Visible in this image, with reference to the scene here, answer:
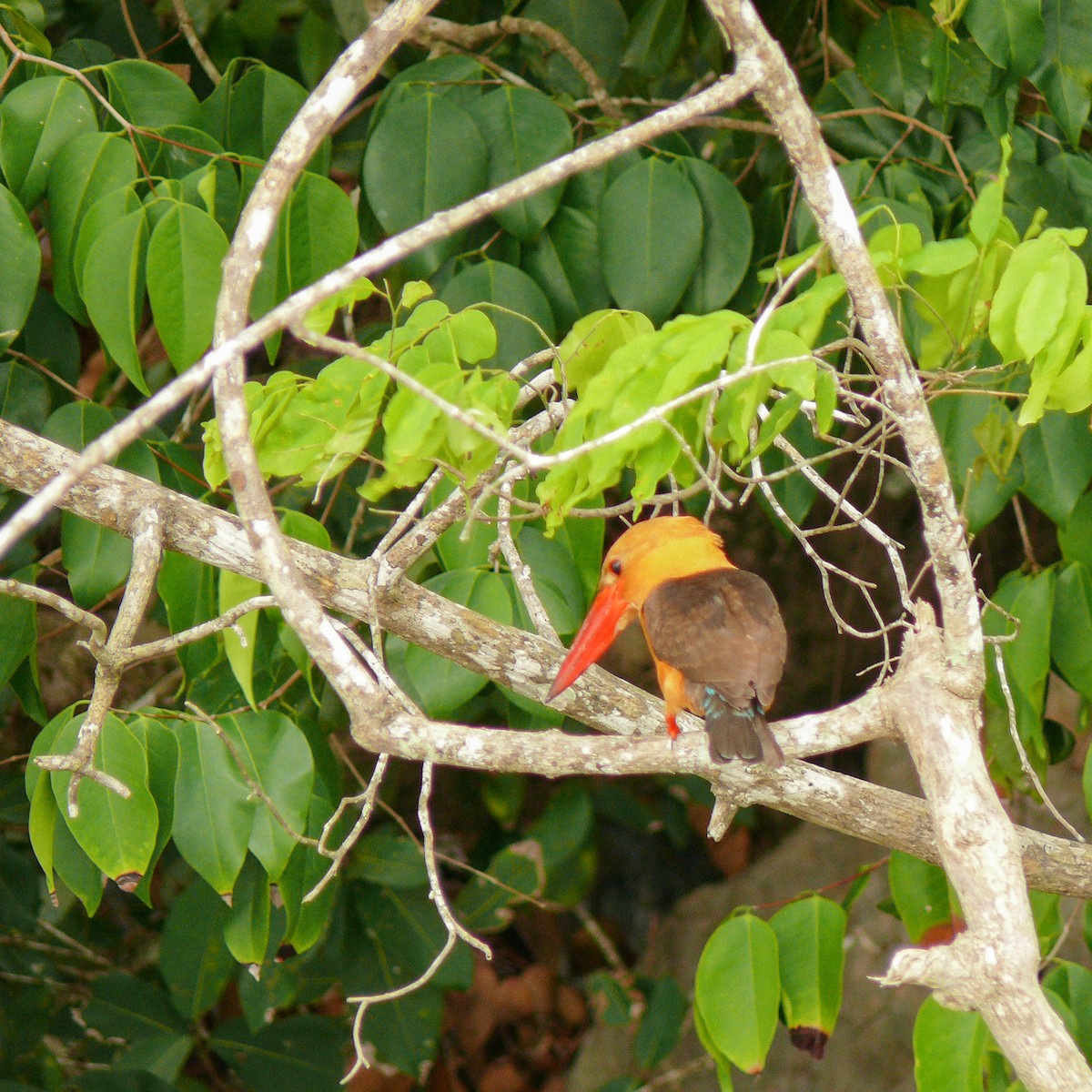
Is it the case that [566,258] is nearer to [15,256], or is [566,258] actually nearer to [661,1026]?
[15,256]

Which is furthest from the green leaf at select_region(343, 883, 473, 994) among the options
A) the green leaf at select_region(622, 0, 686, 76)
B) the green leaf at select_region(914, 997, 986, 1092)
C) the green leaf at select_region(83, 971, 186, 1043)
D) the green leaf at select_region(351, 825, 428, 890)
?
the green leaf at select_region(622, 0, 686, 76)

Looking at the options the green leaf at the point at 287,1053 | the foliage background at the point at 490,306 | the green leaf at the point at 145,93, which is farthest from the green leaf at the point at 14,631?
the green leaf at the point at 287,1053

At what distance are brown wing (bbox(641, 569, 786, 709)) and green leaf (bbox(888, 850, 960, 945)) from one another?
583 millimetres

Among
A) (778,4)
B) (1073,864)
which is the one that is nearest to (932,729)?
(1073,864)

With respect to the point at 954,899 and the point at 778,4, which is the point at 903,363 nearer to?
the point at 954,899

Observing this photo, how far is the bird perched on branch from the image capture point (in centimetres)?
167

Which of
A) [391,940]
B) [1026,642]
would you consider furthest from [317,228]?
[391,940]

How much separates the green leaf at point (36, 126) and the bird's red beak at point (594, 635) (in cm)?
113

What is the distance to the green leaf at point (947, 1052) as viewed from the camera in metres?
1.98

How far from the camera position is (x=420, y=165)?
2008 millimetres

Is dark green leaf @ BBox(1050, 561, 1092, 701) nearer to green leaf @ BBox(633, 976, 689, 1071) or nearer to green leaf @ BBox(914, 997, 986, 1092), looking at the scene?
green leaf @ BBox(914, 997, 986, 1092)

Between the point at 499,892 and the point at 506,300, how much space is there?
2.07 m

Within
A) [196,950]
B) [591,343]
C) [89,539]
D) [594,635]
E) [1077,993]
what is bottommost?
[196,950]

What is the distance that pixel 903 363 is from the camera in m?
1.34
